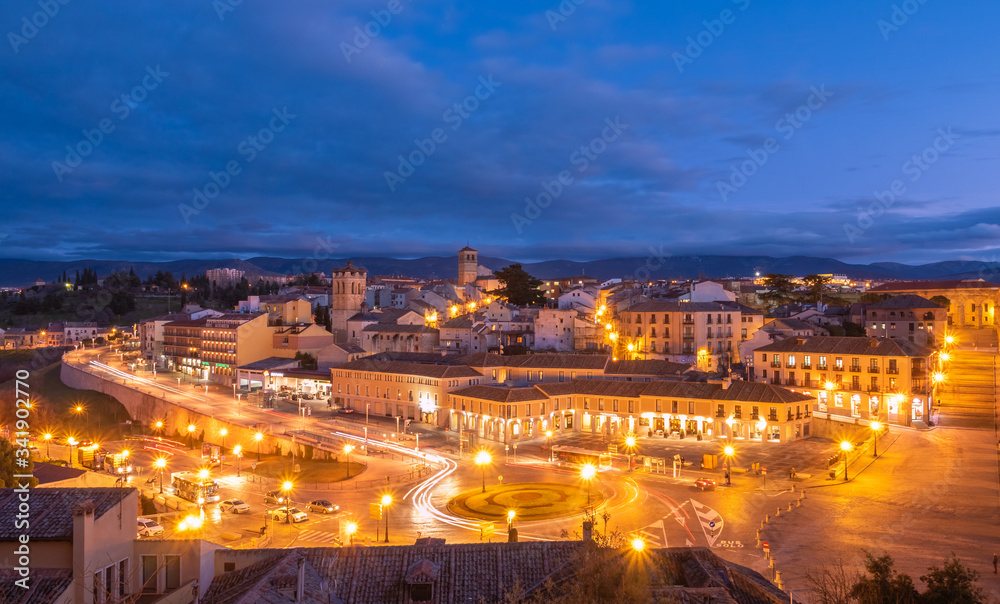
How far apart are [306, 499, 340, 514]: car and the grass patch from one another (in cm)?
775

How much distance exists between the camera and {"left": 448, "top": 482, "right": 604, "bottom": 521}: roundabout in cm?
2955

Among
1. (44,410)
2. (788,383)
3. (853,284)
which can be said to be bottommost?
(44,410)

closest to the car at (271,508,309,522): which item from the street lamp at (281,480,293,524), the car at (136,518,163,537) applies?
the street lamp at (281,480,293,524)

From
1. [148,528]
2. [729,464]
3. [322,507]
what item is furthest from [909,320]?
[148,528]

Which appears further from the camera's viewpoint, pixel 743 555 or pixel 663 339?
pixel 663 339

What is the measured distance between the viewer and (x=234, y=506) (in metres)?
31.8

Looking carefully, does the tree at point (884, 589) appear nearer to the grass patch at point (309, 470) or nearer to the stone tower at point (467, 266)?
the grass patch at point (309, 470)

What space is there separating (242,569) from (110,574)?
279cm

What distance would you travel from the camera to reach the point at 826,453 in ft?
132

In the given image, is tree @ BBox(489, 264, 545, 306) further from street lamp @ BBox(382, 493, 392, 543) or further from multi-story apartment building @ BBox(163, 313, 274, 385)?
street lamp @ BBox(382, 493, 392, 543)

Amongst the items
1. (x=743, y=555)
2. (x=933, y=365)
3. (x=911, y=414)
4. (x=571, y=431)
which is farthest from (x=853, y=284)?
(x=743, y=555)

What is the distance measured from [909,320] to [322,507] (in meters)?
64.3

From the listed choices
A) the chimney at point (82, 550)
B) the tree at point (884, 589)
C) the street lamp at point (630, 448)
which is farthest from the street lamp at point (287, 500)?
the tree at point (884, 589)

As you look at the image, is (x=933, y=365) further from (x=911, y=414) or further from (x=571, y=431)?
(x=571, y=431)
